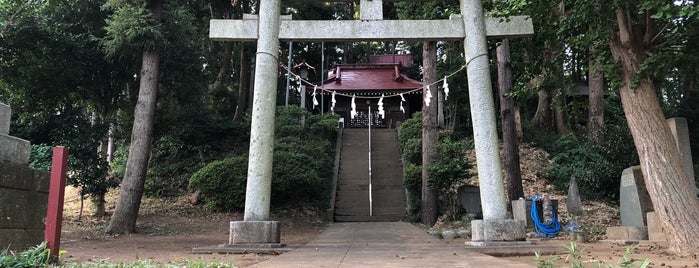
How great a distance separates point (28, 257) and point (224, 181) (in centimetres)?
981

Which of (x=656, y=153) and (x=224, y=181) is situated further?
(x=224, y=181)

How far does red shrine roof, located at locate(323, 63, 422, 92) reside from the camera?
82.3 ft

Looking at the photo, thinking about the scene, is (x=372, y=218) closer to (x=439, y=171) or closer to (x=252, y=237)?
(x=439, y=171)

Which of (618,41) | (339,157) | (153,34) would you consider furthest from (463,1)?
(339,157)

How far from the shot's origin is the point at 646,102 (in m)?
7.07

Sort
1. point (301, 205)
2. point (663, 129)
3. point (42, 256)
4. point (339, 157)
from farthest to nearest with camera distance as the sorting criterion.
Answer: point (339, 157) → point (301, 205) → point (663, 129) → point (42, 256)

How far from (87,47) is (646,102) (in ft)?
43.5

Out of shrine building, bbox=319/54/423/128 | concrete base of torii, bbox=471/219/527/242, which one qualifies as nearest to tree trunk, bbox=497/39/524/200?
concrete base of torii, bbox=471/219/527/242

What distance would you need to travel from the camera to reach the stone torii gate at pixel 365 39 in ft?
24.7

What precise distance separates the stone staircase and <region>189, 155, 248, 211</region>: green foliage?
3460mm

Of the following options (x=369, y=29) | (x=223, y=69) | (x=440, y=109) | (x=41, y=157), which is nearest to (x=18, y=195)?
(x=369, y=29)

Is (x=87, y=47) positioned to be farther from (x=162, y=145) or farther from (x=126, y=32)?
(x=162, y=145)

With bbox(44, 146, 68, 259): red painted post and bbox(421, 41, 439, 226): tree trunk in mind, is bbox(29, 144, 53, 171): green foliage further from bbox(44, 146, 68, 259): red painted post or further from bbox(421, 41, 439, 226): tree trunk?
bbox(421, 41, 439, 226): tree trunk

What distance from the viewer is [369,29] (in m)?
8.22
